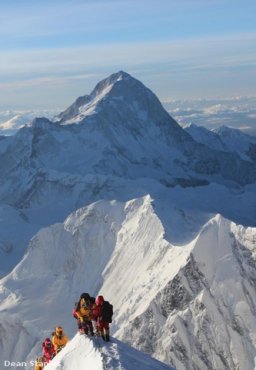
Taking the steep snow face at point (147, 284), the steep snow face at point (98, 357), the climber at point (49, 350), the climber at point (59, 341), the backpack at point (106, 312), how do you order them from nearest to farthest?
1. the steep snow face at point (98, 357)
2. the backpack at point (106, 312)
3. the climber at point (59, 341)
4. the climber at point (49, 350)
5. the steep snow face at point (147, 284)

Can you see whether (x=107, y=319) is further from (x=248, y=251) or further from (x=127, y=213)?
(x=127, y=213)

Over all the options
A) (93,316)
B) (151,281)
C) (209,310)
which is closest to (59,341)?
(93,316)

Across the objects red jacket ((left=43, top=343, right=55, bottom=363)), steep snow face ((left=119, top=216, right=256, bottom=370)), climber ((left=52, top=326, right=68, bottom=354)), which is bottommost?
steep snow face ((left=119, top=216, right=256, bottom=370))

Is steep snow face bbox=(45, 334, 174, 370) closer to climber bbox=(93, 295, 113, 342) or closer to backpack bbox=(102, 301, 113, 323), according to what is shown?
climber bbox=(93, 295, 113, 342)

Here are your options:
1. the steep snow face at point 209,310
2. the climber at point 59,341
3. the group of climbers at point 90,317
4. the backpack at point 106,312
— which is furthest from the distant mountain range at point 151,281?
the backpack at point 106,312

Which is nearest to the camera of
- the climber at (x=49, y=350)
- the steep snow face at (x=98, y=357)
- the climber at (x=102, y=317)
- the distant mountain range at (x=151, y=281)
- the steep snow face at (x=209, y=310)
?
the steep snow face at (x=98, y=357)

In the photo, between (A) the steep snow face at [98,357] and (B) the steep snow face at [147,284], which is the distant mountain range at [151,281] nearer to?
(B) the steep snow face at [147,284]

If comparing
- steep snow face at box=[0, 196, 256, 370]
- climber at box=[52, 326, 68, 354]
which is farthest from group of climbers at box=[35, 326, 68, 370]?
steep snow face at box=[0, 196, 256, 370]
